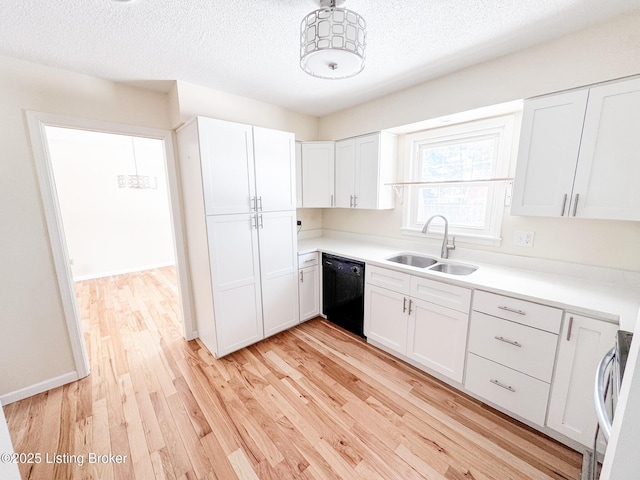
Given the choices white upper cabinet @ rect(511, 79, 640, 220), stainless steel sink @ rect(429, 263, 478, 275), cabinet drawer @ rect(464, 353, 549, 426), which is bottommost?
cabinet drawer @ rect(464, 353, 549, 426)

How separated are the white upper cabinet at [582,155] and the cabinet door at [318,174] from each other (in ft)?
6.13

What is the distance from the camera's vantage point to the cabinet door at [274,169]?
2352 mm

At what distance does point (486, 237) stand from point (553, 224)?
449 millimetres

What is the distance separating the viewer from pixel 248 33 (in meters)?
1.59

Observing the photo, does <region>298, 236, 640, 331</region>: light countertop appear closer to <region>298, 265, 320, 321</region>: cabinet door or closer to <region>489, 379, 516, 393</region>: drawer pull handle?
<region>489, 379, 516, 393</region>: drawer pull handle

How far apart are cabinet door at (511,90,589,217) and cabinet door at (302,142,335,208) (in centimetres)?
Answer: 187

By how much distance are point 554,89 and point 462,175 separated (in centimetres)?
85

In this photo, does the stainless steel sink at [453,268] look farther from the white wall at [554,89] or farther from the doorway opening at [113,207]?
the doorway opening at [113,207]

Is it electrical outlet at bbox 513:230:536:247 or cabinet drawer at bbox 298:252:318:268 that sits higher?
electrical outlet at bbox 513:230:536:247

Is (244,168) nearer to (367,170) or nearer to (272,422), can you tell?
(367,170)

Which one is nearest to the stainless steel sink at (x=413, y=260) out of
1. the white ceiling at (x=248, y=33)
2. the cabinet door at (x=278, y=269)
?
the cabinet door at (x=278, y=269)

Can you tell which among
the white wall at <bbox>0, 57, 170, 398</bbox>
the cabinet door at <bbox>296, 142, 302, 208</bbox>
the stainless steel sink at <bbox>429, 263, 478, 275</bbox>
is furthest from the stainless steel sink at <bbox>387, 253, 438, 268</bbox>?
the white wall at <bbox>0, 57, 170, 398</bbox>

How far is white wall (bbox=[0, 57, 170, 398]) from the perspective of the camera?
178cm

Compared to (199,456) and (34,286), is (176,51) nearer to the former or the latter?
(34,286)
